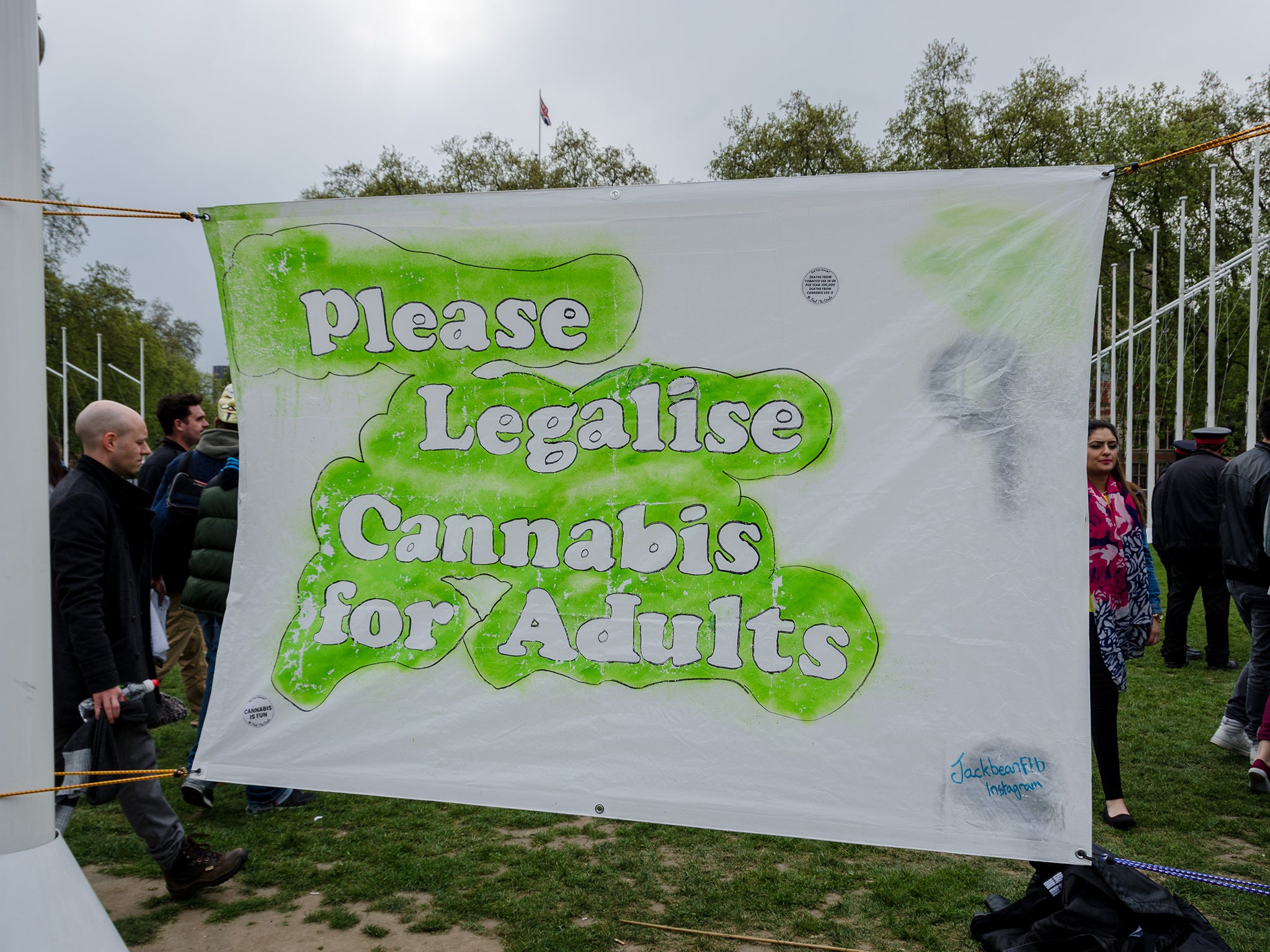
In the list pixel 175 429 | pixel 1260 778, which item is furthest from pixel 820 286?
pixel 175 429

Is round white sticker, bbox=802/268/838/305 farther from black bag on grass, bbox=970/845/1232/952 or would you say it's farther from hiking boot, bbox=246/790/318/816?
hiking boot, bbox=246/790/318/816

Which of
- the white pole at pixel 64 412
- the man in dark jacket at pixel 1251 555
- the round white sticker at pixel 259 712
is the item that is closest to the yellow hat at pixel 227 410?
the round white sticker at pixel 259 712

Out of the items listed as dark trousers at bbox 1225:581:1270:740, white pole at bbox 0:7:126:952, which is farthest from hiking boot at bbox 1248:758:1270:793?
white pole at bbox 0:7:126:952

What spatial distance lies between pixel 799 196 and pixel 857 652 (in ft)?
4.23

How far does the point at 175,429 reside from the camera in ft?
16.9

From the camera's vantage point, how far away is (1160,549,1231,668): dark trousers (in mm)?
7035

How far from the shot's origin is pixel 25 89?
240cm

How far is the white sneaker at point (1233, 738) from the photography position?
4977mm

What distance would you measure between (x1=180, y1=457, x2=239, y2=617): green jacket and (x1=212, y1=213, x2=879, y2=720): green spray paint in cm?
129

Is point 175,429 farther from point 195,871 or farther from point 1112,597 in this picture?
point 1112,597

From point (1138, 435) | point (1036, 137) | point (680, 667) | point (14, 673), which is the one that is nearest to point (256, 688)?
point (14, 673)

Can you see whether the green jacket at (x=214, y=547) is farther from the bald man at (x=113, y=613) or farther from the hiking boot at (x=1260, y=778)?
the hiking boot at (x=1260, y=778)

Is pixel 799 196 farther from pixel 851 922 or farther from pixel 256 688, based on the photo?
pixel 851 922
